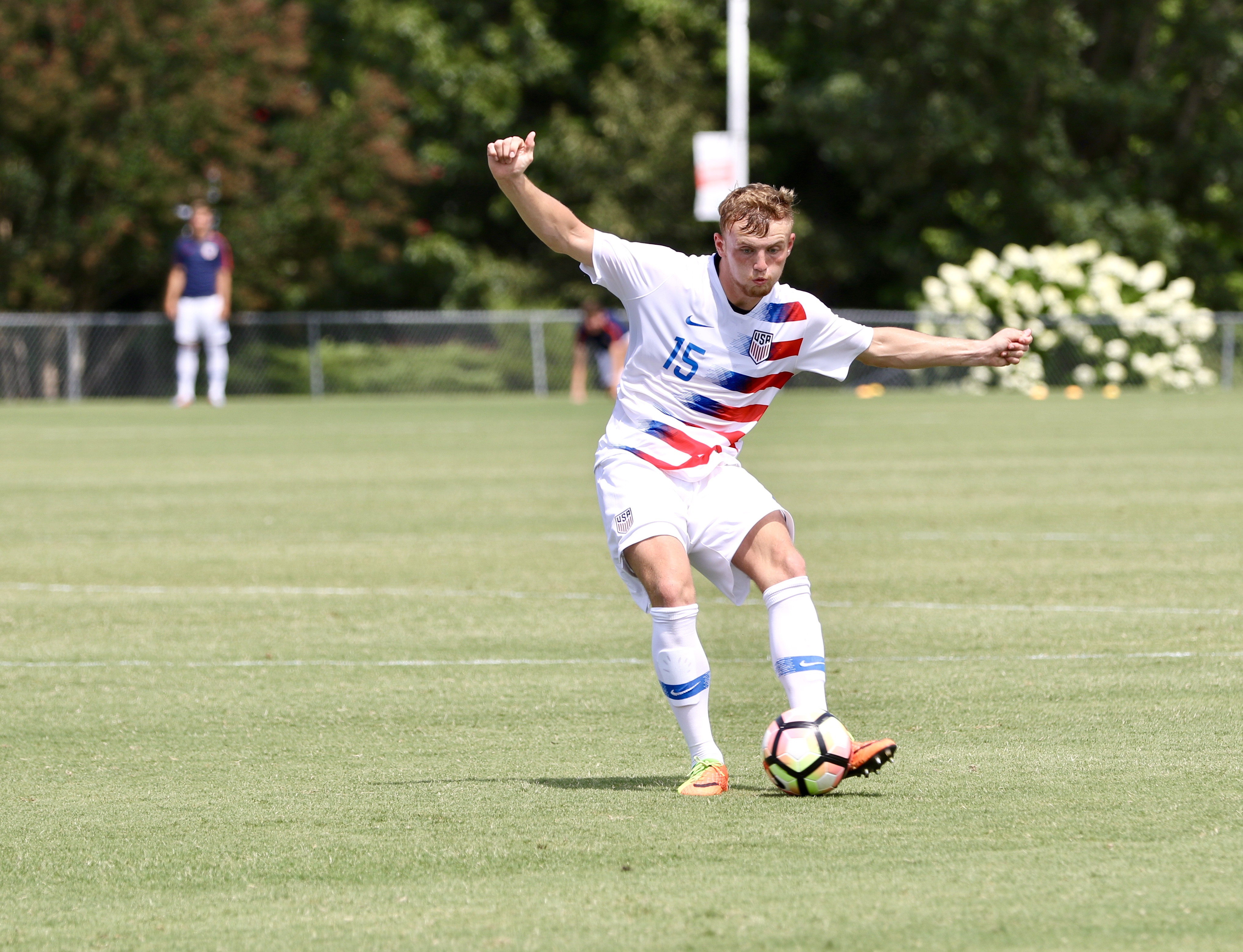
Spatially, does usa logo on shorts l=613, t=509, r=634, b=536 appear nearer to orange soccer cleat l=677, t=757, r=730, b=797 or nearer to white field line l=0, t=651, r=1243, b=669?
orange soccer cleat l=677, t=757, r=730, b=797

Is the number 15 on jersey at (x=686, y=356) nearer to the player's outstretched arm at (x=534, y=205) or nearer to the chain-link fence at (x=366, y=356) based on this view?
the player's outstretched arm at (x=534, y=205)

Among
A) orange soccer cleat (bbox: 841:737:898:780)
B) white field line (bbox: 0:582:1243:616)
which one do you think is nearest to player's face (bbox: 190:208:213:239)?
white field line (bbox: 0:582:1243:616)

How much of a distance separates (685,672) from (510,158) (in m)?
1.66

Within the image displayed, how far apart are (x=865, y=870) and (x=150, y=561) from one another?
795 centimetres

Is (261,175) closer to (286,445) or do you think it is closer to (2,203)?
(2,203)

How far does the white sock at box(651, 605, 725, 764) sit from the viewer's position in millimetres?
5555

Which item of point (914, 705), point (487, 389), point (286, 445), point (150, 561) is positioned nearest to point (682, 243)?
point (487, 389)

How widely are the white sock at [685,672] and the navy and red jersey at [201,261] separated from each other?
839 inches

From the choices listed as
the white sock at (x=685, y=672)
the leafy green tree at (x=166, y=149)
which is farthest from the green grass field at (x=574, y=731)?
the leafy green tree at (x=166, y=149)

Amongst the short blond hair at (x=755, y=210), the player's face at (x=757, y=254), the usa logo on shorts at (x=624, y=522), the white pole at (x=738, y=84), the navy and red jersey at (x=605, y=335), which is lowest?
the navy and red jersey at (x=605, y=335)

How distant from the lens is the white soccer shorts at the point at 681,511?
222 inches

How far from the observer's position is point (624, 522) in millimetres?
5633

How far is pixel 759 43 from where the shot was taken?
41.6 meters

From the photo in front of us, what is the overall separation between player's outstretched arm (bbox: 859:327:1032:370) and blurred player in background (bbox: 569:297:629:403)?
23.1m
